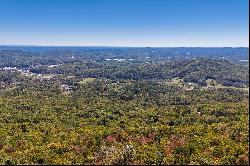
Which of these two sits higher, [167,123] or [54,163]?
[54,163]

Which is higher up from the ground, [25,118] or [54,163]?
[54,163]

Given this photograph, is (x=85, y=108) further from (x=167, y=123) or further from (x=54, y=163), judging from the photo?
(x=54, y=163)

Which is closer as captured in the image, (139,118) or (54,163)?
(54,163)

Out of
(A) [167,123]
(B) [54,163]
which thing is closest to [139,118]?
(A) [167,123]

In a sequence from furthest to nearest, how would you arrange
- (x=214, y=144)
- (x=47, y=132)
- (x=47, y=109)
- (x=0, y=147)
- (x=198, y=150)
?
(x=47, y=109)
(x=47, y=132)
(x=0, y=147)
(x=214, y=144)
(x=198, y=150)

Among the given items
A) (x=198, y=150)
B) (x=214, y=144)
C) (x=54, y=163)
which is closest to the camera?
(x=54, y=163)

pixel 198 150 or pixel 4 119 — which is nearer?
pixel 198 150

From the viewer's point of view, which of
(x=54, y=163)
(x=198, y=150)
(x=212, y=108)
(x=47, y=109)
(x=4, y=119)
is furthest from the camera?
(x=47, y=109)

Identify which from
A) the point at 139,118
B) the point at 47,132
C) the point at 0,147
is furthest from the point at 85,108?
the point at 0,147

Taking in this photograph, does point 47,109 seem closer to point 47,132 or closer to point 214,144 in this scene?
point 47,132
